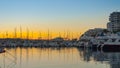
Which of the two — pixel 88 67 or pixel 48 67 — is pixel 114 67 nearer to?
pixel 88 67

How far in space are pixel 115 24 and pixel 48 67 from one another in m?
138

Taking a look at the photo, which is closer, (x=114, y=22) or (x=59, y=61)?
(x=59, y=61)

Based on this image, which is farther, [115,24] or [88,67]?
[115,24]

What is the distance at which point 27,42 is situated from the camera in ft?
448

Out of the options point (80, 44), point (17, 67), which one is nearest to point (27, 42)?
point (80, 44)

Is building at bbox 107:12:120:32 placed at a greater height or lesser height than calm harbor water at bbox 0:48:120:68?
greater

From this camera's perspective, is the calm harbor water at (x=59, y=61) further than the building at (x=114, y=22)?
No

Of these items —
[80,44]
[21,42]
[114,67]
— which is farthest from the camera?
[21,42]

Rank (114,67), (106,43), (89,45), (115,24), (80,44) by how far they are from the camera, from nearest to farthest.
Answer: (114,67), (106,43), (89,45), (80,44), (115,24)

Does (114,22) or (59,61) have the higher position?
(114,22)

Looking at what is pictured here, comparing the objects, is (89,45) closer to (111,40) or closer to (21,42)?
(111,40)

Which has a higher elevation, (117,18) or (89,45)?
(117,18)

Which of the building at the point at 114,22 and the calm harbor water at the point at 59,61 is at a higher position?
the building at the point at 114,22

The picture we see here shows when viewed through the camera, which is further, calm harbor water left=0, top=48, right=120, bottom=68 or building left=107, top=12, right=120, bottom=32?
building left=107, top=12, right=120, bottom=32
